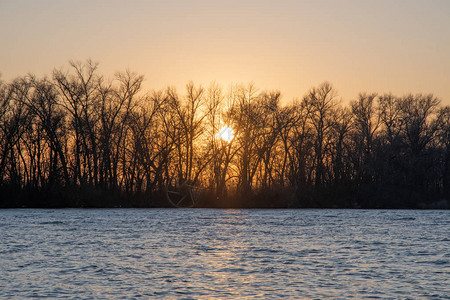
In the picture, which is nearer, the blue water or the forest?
the blue water

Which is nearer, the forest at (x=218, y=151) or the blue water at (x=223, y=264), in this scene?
the blue water at (x=223, y=264)

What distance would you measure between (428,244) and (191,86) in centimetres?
5529

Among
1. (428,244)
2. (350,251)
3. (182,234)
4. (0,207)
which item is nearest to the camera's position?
(350,251)

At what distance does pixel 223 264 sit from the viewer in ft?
77.2

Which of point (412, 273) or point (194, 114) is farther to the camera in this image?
point (194, 114)

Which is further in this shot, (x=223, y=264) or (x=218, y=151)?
(x=218, y=151)

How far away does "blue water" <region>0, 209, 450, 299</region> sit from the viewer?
58.6 ft

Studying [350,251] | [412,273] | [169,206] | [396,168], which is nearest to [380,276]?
[412,273]

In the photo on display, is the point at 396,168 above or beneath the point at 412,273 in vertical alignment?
above

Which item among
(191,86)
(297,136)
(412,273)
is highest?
(191,86)

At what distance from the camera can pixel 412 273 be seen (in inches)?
844

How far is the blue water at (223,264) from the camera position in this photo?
17859 mm

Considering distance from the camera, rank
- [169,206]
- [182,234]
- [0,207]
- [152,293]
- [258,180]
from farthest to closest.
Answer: [258,180] < [169,206] < [0,207] < [182,234] < [152,293]

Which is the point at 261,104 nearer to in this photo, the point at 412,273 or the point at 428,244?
the point at 428,244
